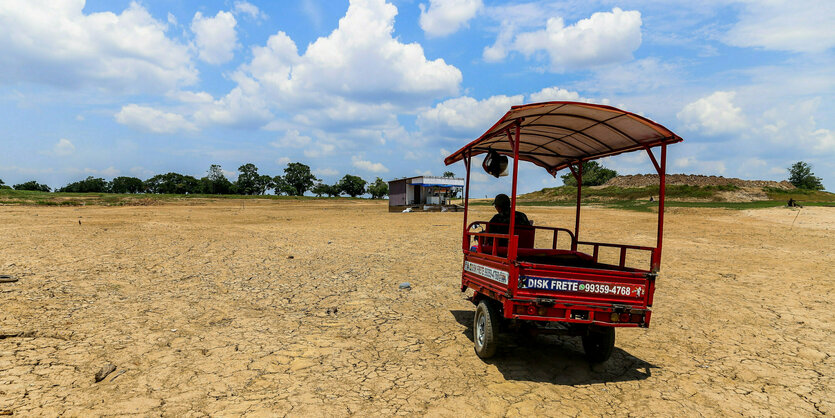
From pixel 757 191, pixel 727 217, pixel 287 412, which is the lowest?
pixel 287 412

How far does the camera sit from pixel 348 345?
5816 millimetres

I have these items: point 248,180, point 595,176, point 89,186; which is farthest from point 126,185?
point 595,176

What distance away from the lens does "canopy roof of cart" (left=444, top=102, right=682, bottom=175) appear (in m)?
5.09

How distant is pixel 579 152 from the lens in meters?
7.29

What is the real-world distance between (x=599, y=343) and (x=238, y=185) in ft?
320

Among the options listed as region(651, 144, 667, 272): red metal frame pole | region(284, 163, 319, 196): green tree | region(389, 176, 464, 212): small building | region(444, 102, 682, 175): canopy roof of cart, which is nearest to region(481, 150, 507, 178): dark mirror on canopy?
region(444, 102, 682, 175): canopy roof of cart

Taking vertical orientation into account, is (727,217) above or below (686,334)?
above

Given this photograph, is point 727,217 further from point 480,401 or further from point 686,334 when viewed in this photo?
point 480,401

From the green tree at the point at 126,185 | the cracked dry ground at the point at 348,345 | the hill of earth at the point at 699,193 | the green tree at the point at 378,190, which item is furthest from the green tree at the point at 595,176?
the green tree at the point at 126,185

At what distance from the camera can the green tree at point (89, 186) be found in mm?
78625

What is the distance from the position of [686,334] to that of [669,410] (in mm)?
2974

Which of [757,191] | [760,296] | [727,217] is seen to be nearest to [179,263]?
[760,296]

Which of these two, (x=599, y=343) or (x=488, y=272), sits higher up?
(x=488, y=272)

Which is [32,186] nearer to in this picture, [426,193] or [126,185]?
[126,185]
